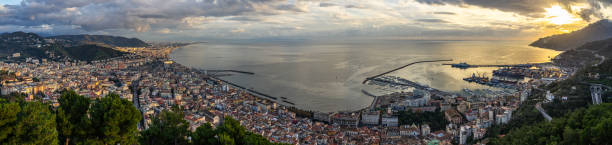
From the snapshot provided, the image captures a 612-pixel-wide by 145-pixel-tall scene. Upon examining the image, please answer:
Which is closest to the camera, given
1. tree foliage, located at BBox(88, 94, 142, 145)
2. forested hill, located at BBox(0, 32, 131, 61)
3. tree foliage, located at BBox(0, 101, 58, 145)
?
tree foliage, located at BBox(0, 101, 58, 145)

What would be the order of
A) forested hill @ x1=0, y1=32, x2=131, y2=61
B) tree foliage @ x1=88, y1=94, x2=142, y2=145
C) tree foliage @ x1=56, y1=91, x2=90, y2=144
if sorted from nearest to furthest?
tree foliage @ x1=56, y1=91, x2=90, y2=144 < tree foliage @ x1=88, y1=94, x2=142, y2=145 < forested hill @ x1=0, y1=32, x2=131, y2=61

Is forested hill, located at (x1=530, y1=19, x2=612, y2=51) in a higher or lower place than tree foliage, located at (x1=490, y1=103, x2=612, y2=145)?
higher

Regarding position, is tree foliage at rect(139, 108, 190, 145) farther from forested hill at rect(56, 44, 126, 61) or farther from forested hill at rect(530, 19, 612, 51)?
forested hill at rect(530, 19, 612, 51)

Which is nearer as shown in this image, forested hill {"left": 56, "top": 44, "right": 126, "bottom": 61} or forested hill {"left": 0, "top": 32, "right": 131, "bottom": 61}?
forested hill {"left": 0, "top": 32, "right": 131, "bottom": 61}

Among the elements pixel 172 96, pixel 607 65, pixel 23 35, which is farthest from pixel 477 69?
pixel 23 35

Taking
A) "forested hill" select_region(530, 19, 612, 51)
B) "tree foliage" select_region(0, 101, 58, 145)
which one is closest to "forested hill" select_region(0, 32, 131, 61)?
"tree foliage" select_region(0, 101, 58, 145)

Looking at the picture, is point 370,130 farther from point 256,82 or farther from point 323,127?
point 256,82

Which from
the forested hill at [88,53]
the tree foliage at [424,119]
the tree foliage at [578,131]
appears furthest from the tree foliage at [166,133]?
the forested hill at [88,53]

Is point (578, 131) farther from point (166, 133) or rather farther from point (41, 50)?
point (41, 50)

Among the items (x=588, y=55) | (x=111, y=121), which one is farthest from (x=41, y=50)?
(x=588, y=55)
